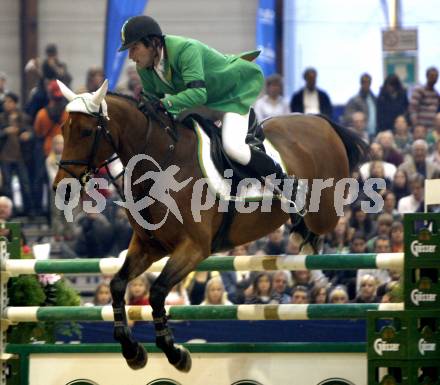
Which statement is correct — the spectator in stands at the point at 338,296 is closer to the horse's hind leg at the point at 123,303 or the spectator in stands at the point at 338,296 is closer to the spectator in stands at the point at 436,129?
the horse's hind leg at the point at 123,303

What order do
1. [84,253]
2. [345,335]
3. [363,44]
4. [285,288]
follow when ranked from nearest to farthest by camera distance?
[345,335] → [285,288] → [84,253] → [363,44]

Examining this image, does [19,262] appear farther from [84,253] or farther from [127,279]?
[84,253]

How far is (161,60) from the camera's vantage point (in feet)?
20.5

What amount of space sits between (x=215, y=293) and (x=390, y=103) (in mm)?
3634

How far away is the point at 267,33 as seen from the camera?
1272cm

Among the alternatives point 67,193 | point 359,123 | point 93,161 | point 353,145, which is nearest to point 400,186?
point 359,123

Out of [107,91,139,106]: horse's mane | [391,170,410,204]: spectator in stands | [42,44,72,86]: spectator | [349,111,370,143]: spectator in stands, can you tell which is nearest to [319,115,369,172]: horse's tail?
[107,91,139,106]: horse's mane

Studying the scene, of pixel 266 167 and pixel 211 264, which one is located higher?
pixel 266 167

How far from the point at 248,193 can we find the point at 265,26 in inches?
255

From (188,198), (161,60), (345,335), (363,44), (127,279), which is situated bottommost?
(345,335)

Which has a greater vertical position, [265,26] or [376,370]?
[265,26]

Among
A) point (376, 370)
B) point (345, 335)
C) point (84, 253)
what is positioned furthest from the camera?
→ point (84, 253)

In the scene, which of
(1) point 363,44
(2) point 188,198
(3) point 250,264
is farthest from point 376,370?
(1) point 363,44

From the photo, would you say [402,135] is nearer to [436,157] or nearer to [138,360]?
[436,157]
